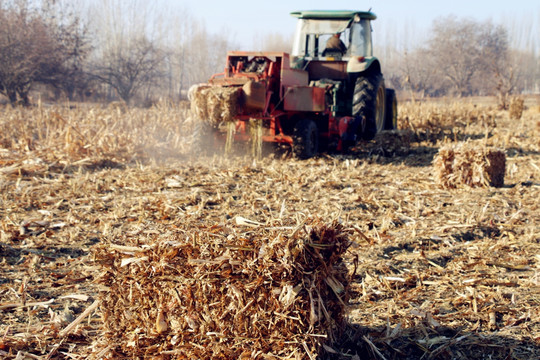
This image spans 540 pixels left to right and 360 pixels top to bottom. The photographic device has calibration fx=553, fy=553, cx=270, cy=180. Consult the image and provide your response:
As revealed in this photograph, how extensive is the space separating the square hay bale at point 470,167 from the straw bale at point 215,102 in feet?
10.1

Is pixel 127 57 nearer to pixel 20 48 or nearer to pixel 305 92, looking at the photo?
pixel 20 48

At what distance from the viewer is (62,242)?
4871mm

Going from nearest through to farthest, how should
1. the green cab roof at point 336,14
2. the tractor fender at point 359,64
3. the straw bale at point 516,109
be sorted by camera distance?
the tractor fender at point 359,64 → the green cab roof at point 336,14 → the straw bale at point 516,109

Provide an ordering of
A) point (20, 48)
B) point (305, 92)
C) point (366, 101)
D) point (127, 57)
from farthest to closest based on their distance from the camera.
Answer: point (127, 57), point (20, 48), point (366, 101), point (305, 92)

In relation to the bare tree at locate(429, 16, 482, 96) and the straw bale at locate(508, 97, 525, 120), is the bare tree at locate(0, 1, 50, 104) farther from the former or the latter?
the bare tree at locate(429, 16, 482, 96)

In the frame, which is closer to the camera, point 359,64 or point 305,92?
point 305,92

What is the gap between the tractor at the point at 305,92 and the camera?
8.46m

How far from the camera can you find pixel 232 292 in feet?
8.02

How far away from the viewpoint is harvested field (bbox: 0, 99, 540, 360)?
2.63 metres

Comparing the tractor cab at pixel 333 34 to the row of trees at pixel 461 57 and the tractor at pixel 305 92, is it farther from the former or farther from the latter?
the row of trees at pixel 461 57

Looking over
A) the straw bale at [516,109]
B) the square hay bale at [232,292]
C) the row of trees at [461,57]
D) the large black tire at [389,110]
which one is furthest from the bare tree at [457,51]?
the square hay bale at [232,292]

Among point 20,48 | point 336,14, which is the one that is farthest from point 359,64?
point 20,48

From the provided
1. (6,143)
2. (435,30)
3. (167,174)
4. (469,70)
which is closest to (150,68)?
(6,143)

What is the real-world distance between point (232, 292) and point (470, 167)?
5.58 meters
